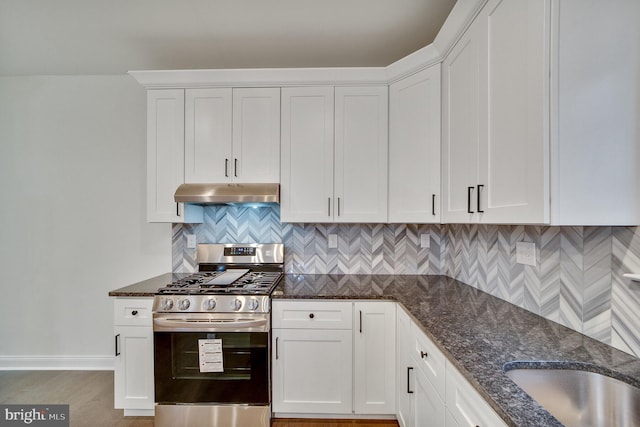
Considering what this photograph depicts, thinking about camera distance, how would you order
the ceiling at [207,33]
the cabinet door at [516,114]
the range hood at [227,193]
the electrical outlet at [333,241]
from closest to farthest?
the cabinet door at [516,114] → the ceiling at [207,33] → the range hood at [227,193] → the electrical outlet at [333,241]

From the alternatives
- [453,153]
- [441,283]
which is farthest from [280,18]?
[441,283]

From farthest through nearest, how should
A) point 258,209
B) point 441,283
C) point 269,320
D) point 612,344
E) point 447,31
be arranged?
1. point 258,209
2. point 441,283
3. point 269,320
4. point 447,31
5. point 612,344

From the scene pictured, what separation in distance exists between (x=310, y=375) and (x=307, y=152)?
5.24 feet

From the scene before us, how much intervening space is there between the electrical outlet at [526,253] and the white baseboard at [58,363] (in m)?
3.35

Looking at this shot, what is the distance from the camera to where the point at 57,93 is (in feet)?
8.71

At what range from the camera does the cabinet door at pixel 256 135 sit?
2242mm

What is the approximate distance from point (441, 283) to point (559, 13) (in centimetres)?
171

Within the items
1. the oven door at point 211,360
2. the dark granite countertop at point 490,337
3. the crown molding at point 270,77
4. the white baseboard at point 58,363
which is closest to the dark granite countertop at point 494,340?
the dark granite countertop at point 490,337

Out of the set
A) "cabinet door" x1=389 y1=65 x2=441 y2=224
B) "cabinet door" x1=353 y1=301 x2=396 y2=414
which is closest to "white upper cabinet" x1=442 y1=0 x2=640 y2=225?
"cabinet door" x1=389 y1=65 x2=441 y2=224

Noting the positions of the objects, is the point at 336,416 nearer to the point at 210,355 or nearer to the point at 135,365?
the point at 210,355

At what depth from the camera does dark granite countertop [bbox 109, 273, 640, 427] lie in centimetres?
79

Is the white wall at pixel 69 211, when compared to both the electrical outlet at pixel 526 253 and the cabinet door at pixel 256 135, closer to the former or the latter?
the cabinet door at pixel 256 135

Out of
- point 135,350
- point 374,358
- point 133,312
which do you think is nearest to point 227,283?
point 133,312

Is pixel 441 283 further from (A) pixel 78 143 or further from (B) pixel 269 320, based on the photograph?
(A) pixel 78 143
